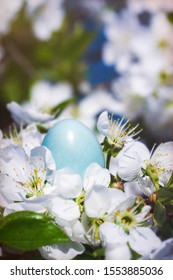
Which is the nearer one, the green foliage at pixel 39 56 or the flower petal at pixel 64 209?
the flower petal at pixel 64 209

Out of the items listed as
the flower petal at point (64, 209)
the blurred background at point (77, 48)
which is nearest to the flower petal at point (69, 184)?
the flower petal at point (64, 209)

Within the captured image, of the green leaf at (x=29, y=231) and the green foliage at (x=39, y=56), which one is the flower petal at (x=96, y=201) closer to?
the green leaf at (x=29, y=231)

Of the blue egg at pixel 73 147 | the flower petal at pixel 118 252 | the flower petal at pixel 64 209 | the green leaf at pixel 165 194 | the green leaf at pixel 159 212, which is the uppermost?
the blue egg at pixel 73 147

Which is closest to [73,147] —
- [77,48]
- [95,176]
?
[95,176]

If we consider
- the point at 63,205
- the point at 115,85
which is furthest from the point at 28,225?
the point at 115,85

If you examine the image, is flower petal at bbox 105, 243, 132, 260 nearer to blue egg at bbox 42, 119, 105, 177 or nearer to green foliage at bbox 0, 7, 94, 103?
blue egg at bbox 42, 119, 105, 177
